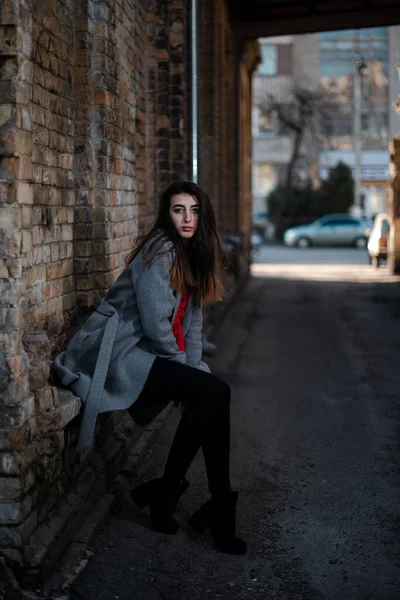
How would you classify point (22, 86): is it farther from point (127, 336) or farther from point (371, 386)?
point (371, 386)

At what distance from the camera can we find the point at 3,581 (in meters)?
3.74

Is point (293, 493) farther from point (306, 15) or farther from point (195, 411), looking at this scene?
point (306, 15)

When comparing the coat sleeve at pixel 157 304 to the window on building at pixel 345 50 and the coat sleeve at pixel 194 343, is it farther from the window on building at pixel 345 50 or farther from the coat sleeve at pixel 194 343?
the window on building at pixel 345 50

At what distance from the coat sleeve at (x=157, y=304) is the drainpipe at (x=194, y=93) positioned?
155 inches

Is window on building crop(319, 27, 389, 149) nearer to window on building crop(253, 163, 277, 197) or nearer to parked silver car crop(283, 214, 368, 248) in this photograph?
window on building crop(253, 163, 277, 197)

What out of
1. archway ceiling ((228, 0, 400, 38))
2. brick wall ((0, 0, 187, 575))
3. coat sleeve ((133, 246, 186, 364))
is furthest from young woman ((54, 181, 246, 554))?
archway ceiling ((228, 0, 400, 38))

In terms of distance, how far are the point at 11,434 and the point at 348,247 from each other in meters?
36.1

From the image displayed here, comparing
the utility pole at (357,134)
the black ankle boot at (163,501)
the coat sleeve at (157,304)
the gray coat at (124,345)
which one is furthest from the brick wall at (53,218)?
the utility pole at (357,134)

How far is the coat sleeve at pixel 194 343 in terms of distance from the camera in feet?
15.7

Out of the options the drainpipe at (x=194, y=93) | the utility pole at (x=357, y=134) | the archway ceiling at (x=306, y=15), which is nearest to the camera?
the drainpipe at (x=194, y=93)

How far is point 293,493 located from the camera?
538 cm

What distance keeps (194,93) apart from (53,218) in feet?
14.2

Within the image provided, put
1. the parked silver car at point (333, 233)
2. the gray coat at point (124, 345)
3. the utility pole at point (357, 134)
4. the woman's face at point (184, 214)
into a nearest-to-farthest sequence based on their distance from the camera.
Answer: the gray coat at point (124, 345) < the woman's face at point (184, 214) < the parked silver car at point (333, 233) < the utility pole at point (357, 134)

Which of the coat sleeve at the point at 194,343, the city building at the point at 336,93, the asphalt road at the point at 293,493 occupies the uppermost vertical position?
the city building at the point at 336,93
